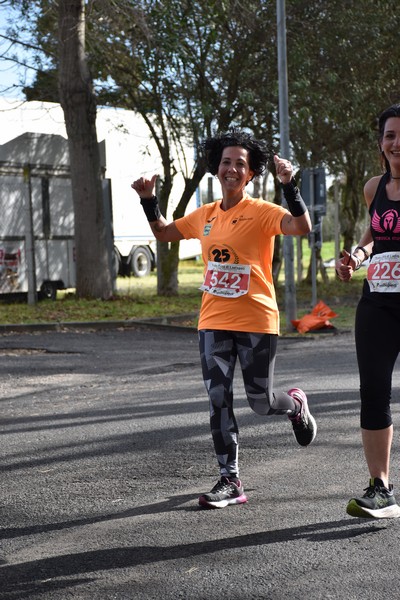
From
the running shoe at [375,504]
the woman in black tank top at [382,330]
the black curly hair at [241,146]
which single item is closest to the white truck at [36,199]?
the black curly hair at [241,146]

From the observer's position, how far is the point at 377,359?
16.5ft

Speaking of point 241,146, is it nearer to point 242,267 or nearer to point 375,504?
A: point 242,267

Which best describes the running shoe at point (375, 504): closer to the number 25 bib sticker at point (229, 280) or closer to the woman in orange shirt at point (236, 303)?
the woman in orange shirt at point (236, 303)

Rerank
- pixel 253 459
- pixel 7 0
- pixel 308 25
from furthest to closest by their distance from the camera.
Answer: pixel 308 25 < pixel 7 0 < pixel 253 459

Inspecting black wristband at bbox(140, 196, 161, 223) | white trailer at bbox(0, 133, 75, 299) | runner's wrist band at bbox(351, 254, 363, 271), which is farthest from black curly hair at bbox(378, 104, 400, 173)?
white trailer at bbox(0, 133, 75, 299)

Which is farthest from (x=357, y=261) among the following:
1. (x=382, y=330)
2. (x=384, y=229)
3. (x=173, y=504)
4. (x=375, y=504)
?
(x=173, y=504)

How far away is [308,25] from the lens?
78.3 ft

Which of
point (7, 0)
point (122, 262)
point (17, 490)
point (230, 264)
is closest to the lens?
point (230, 264)

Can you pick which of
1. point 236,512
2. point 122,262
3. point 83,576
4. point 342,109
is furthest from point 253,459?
point 122,262

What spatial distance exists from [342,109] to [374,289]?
68.5 feet

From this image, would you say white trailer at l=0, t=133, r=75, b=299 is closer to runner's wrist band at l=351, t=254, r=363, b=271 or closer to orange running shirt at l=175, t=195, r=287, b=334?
orange running shirt at l=175, t=195, r=287, b=334

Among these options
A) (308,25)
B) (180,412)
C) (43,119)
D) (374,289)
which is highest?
(308,25)

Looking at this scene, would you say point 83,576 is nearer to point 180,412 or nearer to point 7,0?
point 180,412

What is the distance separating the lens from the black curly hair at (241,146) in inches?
228
